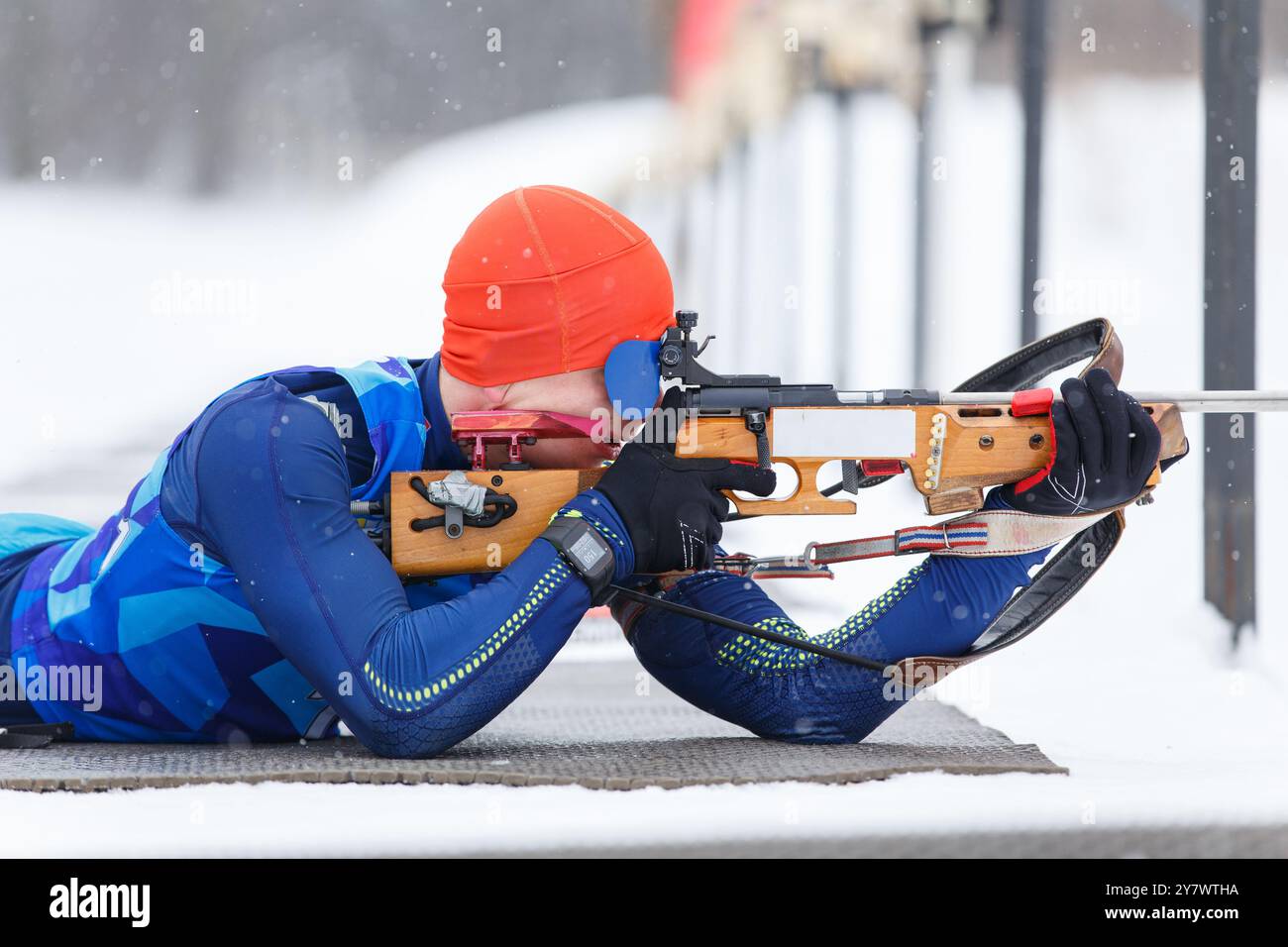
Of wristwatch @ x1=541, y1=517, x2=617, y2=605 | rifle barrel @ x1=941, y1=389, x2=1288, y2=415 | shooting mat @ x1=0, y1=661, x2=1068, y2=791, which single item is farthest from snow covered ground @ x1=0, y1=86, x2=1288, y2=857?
rifle barrel @ x1=941, y1=389, x2=1288, y2=415

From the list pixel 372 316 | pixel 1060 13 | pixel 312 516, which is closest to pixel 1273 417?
pixel 1060 13

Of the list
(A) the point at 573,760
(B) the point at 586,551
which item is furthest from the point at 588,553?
(A) the point at 573,760

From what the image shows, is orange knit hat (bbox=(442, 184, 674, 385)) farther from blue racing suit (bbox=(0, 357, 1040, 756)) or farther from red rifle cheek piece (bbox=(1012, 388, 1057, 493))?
red rifle cheek piece (bbox=(1012, 388, 1057, 493))

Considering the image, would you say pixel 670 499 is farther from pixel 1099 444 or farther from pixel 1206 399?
pixel 1206 399

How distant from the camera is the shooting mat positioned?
1.14 metres

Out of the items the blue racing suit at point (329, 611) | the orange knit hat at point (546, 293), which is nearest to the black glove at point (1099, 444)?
the blue racing suit at point (329, 611)

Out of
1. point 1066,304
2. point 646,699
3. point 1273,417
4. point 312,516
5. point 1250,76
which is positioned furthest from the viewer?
point 1066,304

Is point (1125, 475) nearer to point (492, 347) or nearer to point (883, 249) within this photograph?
point (492, 347)

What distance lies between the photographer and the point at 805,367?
421 cm

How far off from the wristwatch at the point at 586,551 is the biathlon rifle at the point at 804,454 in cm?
5

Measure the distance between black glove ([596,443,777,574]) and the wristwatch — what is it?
0.03m

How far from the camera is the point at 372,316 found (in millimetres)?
3434

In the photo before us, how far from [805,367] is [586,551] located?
310 cm
